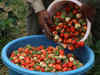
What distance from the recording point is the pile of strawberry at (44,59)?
161cm

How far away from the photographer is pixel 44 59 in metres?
1.72

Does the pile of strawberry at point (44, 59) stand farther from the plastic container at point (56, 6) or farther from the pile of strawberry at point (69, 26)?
the plastic container at point (56, 6)

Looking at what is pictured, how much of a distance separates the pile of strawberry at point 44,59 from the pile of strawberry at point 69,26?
0.41 feet

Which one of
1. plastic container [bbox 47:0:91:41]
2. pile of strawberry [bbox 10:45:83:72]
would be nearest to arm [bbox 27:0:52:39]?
plastic container [bbox 47:0:91:41]

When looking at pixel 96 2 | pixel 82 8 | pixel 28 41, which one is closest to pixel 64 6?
pixel 82 8

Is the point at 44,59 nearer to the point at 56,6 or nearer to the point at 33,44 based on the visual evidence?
the point at 33,44

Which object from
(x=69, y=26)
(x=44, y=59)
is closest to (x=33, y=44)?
(x=44, y=59)

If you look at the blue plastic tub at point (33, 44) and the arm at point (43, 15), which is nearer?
the blue plastic tub at point (33, 44)

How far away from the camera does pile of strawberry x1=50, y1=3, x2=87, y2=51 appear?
5.57 ft

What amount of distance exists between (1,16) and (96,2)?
1.41 m


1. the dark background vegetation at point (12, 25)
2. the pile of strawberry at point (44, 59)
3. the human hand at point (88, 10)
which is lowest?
the pile of strawberry at point (44, 59)

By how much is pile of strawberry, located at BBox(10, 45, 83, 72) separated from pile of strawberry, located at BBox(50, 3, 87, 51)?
125 millimetres

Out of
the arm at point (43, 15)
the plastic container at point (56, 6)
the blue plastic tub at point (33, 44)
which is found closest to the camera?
the blue plastic tub at point (33, 44)

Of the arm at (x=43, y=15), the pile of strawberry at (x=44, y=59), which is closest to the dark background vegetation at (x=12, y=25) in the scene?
the pile of strawberry at (x=44, y=59)
